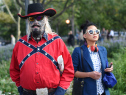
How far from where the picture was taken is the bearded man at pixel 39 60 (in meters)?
2.40

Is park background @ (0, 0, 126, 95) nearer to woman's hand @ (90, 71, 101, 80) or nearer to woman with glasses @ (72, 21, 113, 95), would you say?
woman with glasses @ (72, 21, 113, 95)

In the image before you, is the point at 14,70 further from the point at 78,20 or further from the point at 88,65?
the point at 78,20

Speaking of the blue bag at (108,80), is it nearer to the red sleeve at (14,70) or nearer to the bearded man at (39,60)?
the bearded man at (39,60)

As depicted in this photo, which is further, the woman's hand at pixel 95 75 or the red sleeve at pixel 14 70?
the woman's hand at pixel 95 75

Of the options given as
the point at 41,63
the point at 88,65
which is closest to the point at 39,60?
the point at 41,63

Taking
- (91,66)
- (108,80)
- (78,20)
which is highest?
(78,20)

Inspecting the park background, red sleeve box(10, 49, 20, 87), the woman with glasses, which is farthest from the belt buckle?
the park background

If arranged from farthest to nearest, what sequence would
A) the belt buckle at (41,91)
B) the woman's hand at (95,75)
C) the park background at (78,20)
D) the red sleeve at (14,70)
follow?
the park background at (78,20) < the woman's hand at (95,75) < the red sleeve at (14,70) < the belt buckle at (41,91)

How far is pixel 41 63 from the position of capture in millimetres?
2414

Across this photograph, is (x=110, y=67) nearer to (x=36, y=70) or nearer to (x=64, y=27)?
(x=36, y=70)

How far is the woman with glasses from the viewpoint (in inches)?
115

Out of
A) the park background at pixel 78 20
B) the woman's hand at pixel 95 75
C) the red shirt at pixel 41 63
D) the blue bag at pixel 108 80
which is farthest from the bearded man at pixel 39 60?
the park background at pixel 78 20

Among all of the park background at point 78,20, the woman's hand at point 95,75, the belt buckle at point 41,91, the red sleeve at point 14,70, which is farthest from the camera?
the park background at point 78,20

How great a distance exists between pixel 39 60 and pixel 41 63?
0.17 feet
